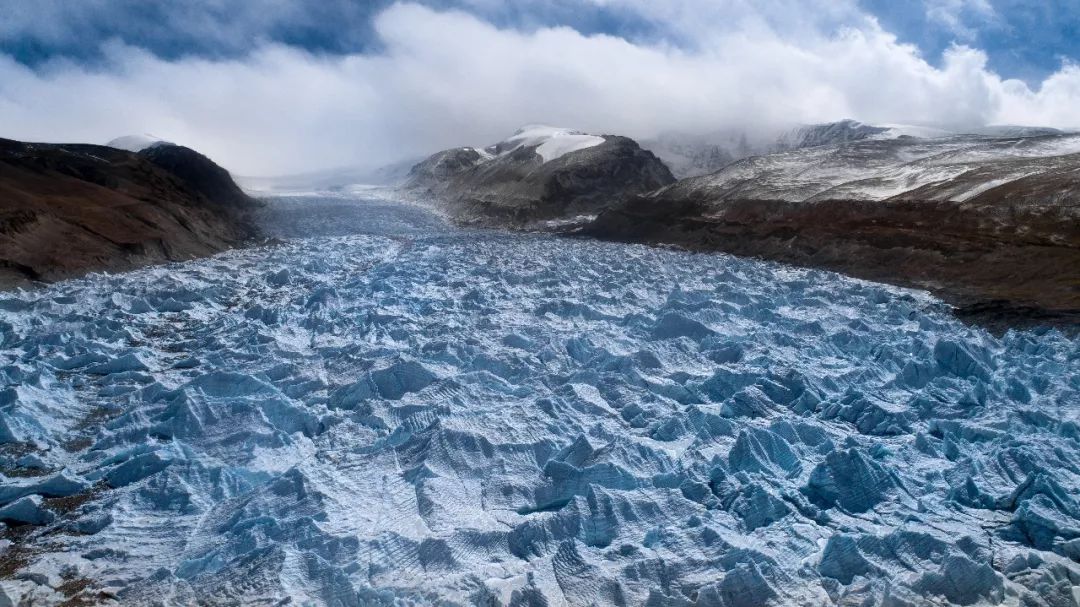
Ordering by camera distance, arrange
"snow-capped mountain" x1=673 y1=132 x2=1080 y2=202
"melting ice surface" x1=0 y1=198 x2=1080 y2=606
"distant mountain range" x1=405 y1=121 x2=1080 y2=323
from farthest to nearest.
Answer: "snow-capped mountain" x1=673 y1=132 x2=1080 y2=202 < "distant mountain range" x1=405 y1=121 x2=1080 y2=323 < "melting ice surface" x1=0 y1=198 x2=1080 y2=606

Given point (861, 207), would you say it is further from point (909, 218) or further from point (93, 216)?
point (93, 216)

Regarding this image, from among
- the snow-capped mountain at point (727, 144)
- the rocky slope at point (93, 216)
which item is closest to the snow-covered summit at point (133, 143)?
the rocky slope at point (93, 216)

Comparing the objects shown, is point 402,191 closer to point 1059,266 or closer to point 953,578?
point 1059,266

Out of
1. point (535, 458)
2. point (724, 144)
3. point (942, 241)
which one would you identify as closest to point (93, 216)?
point (535, 458)

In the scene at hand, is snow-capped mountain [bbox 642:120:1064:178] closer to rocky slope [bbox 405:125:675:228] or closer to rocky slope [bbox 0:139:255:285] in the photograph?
rocky slope [bbox 405:125:675:228]

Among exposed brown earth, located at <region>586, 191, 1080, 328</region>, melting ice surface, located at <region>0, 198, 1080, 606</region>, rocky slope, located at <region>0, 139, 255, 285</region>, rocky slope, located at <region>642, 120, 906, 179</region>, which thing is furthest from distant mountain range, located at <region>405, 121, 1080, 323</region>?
rocky slope, located at <region>642, 120, 906, 179</region>

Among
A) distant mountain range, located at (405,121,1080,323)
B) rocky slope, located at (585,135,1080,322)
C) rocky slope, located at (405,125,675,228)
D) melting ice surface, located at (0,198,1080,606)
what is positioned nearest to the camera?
melting ice surface, located at (0,198,1080,606)
